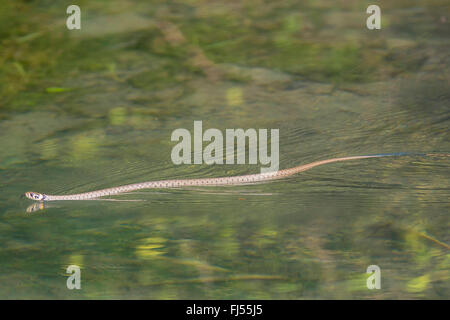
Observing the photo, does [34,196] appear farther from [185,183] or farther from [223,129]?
[223,129]

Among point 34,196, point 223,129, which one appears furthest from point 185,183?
point 34,196

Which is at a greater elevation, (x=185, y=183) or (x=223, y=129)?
(x=223, y=129)

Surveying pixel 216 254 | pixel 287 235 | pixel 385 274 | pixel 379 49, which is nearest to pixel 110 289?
pixel 216 254

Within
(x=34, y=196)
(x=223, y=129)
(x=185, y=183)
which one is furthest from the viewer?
(x=223, y=129)

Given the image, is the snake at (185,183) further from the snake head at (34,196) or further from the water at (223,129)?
the water at (223,129)

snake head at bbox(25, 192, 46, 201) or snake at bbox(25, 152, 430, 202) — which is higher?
snake at bbox(25, 152, 430, 202)

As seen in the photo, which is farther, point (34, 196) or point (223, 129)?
point (223, 129)

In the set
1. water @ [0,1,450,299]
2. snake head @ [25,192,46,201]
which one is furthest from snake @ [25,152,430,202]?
water @ [0,1,450,299]

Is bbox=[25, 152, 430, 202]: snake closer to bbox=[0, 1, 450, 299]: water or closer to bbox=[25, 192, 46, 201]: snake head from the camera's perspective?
bbox=[25, 192, 46, 201]: snake head

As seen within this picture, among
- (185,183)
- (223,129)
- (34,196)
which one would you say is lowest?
(34,196)

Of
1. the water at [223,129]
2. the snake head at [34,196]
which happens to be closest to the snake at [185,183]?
the snake head at [34,196]
